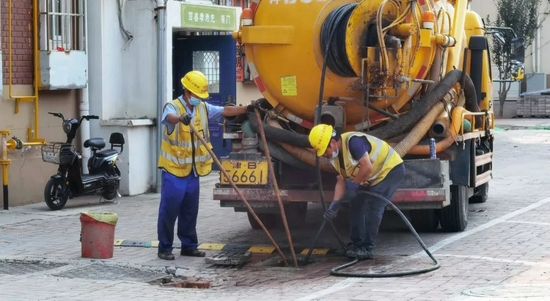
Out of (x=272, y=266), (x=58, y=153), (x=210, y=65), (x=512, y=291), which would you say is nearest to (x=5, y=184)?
(x=58, y=153)

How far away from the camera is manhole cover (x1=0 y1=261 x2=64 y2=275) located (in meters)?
9.66

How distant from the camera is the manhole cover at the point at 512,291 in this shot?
805 cm

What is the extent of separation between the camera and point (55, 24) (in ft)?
47.0

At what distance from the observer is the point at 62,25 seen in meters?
14.5

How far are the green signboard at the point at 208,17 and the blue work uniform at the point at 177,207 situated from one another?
5.76m

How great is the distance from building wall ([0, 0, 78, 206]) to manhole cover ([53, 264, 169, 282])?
4.28m

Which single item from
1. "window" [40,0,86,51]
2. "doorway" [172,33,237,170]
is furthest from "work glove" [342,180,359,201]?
"doorway" [172,33,237,170]

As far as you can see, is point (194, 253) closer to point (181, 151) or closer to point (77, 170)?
point (181, 151)

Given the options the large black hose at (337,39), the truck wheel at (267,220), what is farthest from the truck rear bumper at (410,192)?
the truck wheel at (267,220)

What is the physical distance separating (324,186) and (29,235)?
11.2ft

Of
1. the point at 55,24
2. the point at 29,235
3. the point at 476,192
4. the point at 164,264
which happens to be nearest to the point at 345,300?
the point at 164,264

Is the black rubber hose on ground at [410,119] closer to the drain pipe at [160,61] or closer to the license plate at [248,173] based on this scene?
the license plate at [248,173]

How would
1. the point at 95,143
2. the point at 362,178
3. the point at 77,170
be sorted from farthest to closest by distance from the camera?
1. the point at 95,143
2. the point at 77,170
3. the point at 362,178

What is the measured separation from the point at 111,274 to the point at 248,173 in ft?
5.70
